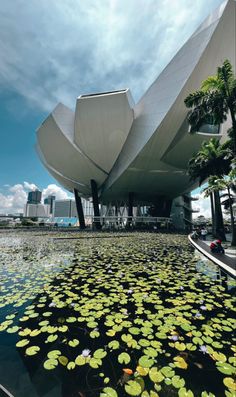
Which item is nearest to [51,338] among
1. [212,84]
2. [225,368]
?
[225,368]

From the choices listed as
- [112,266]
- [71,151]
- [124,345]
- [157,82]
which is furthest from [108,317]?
[71,151]

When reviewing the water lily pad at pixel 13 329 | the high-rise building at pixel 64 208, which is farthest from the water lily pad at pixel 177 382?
the high-rise building at pixel 64 208

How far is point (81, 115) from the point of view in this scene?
99.0 ft

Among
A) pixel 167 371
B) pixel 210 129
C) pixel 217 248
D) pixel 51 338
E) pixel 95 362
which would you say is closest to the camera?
pixel 167 371

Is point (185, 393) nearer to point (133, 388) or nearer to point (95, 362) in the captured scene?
point (133, 388)

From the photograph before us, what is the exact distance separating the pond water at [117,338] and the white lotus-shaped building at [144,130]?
2420cm

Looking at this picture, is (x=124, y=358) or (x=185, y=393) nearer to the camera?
(x=185, y=393)

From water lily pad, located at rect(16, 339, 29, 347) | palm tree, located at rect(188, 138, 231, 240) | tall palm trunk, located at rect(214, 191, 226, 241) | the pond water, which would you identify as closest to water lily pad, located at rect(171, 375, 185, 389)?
the pond water

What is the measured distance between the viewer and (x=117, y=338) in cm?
274

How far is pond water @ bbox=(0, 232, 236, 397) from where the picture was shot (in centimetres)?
197

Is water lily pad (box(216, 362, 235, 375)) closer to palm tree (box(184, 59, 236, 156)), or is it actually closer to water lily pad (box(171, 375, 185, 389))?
water lily pad (box(171, 375, 185, 389))

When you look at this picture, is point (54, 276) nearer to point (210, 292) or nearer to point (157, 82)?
point (210, 292)

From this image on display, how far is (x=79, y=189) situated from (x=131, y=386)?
162ft

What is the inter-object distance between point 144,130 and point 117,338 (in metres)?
28.8
